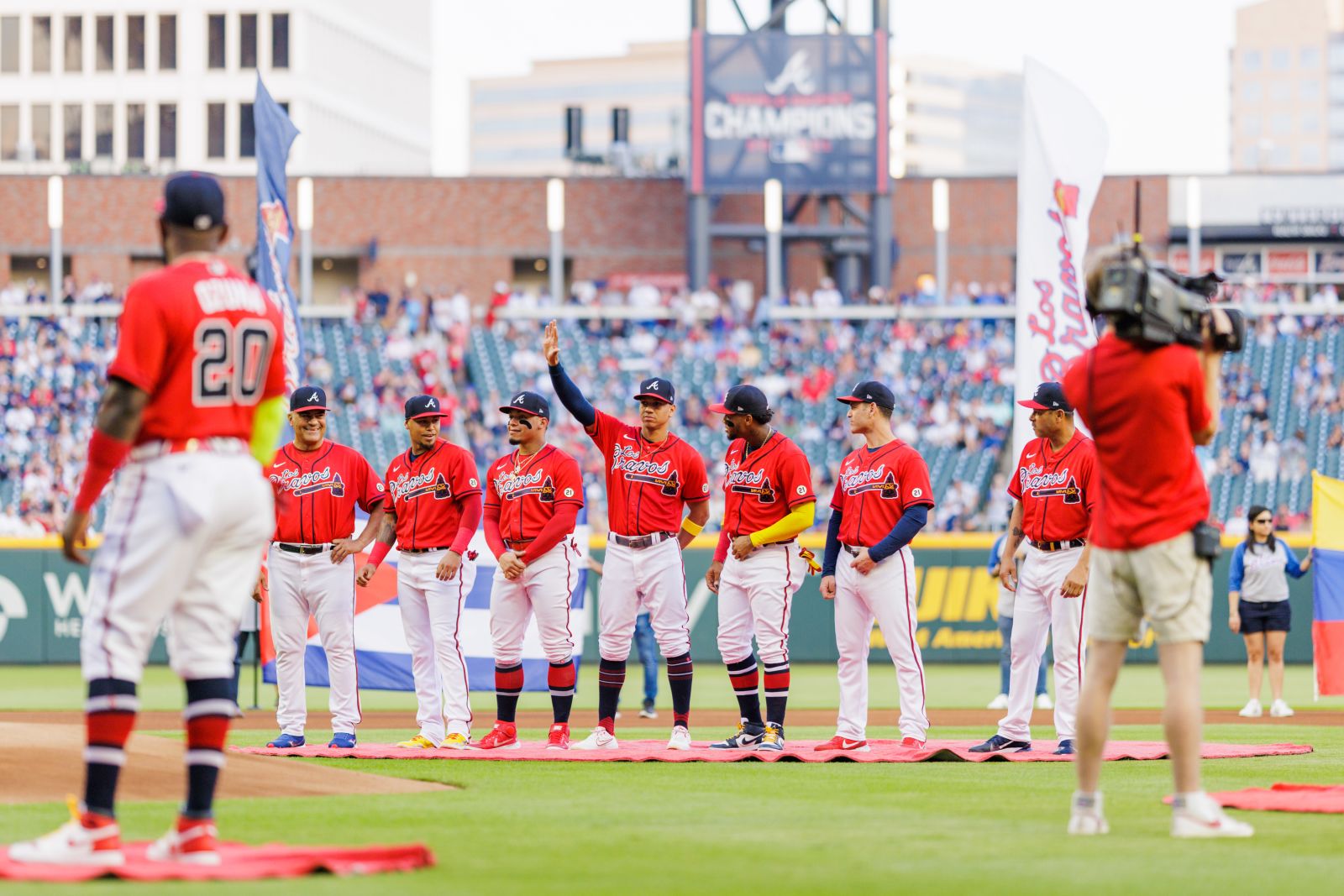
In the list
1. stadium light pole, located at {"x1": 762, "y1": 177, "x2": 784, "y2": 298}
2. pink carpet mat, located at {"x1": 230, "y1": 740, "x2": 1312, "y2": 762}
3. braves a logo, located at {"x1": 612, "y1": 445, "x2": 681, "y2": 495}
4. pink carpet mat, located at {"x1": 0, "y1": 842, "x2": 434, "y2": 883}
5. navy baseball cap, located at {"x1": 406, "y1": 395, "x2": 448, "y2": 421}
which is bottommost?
pink carpet mat, located at {"x1": 230, "y1": 740, "x2": 1312, "y2": 762}

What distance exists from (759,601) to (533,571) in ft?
4.62

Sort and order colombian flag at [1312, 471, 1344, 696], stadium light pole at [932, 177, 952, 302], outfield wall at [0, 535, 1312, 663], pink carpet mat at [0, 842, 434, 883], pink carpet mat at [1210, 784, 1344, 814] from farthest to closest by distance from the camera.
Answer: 1. stadium light pole at [932, 177, 952, 302]
2. outfield wall at [0, 535, 1312, 663]
3. colombian flag at [1312, 471, 1344, 696]
4. pink carpet mat at [1210, 784, 1344, 814]
5. pink carpet mat at [0, 842, 434, 883]

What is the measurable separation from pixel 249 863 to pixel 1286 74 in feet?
569

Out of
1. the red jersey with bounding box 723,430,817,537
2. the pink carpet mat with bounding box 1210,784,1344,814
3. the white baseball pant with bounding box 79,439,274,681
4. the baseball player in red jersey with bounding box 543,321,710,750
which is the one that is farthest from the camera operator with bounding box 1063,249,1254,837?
the baseball player in red jersey with bounding box 543,321,710,750

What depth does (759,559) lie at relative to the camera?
11.5m

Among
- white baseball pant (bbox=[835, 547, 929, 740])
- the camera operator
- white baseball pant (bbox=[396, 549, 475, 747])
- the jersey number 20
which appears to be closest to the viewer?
the jersey number 20

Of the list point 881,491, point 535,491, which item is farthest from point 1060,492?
point 535,491

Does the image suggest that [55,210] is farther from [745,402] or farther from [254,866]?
[254,866]

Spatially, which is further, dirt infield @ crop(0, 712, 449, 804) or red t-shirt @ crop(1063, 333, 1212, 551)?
dirt infield @ crop(0, 712, 449, 804)

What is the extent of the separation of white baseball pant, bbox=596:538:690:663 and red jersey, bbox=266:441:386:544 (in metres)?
1.64

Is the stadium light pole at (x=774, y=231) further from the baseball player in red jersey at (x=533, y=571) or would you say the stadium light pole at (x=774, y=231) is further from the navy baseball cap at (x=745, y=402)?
the navy baseball cap at (x=745, y=402)

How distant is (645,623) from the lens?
16891 millimetres

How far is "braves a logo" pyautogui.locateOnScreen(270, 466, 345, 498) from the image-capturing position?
11633 mm

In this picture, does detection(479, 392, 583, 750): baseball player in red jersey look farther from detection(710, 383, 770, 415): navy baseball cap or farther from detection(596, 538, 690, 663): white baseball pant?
detection(710, 383, 770, 415): navy baseball cap
